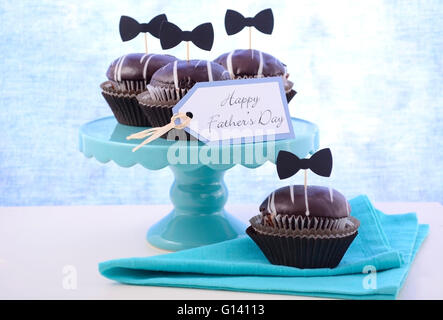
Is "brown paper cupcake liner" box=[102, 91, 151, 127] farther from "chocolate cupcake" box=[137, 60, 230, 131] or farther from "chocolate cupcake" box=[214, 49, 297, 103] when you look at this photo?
"chocolate cupcake" box=[214, 49, 297, 103]

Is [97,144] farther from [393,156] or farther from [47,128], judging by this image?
[393,156]

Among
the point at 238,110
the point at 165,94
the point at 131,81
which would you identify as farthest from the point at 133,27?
the point at 238,110

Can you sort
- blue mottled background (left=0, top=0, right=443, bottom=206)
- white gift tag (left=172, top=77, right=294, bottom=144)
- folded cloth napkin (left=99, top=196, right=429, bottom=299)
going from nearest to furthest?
1. folded cloth napkin (left=99, top=196, right=429, bottom=299)
2. white gift tag (left=172, top=77, right=294, bottom=144)
3. blue mottled background (left=0, top=0, right=443, bottom=206)

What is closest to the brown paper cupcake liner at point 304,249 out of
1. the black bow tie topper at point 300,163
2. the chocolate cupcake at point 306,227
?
the chocolate cupcake at point 306,227

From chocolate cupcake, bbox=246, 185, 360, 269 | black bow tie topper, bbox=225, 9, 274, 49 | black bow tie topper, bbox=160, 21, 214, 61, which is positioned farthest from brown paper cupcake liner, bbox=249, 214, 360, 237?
black bow tie topper, bbox=225, 9, 274, 49

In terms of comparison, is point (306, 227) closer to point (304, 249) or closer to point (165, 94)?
point (304, 249)
